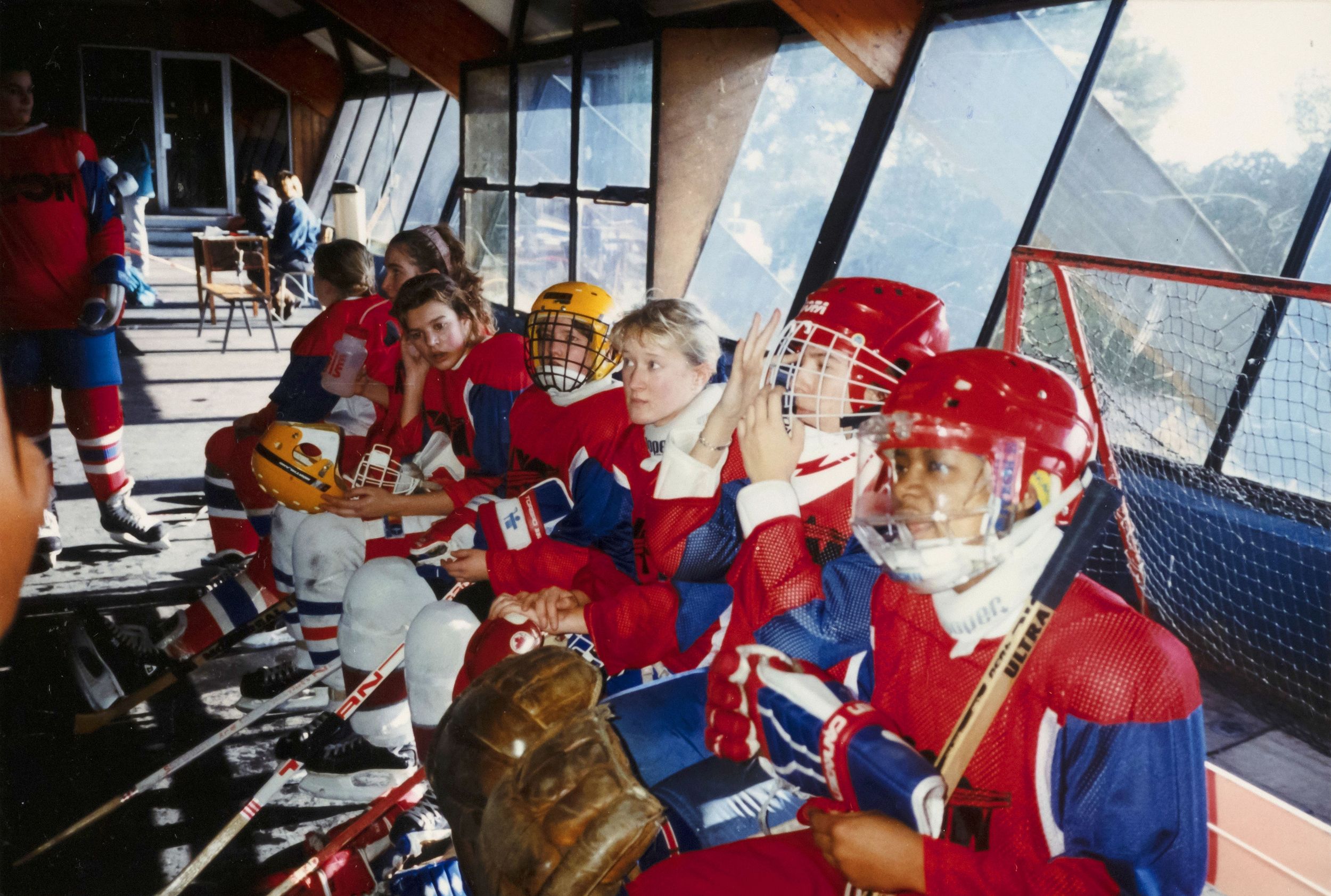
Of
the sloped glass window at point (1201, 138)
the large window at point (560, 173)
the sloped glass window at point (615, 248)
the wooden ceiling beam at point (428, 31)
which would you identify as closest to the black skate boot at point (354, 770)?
the sloped glass window at point (1201, 138)

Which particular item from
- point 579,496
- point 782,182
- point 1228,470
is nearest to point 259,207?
point 782,182

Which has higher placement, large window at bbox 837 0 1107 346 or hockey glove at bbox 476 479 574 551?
large window at bbox 837 0 1107 346

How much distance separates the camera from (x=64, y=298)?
12.1ft

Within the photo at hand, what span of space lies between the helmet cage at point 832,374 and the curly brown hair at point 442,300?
3.98 ft

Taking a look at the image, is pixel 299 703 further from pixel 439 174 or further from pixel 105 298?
pixel 439 174

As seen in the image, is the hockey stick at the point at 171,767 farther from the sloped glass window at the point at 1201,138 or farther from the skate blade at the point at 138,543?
the sloped glass window at the point at 1201,138

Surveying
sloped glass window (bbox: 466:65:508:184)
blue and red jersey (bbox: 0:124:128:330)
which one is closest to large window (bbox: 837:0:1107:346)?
blue and red jersey (bbox: 0:124:128:330)

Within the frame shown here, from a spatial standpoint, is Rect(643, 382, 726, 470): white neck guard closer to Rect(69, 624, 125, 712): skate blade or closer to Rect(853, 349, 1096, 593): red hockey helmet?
Rect(853, 349, 1096, 593): red hockey helmet

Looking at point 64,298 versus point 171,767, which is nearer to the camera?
point 171,767

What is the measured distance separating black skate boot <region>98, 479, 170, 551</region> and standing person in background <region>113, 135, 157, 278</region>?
635 centimetres

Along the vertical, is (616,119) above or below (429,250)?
above

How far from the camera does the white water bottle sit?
305 cm

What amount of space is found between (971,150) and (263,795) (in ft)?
10.9

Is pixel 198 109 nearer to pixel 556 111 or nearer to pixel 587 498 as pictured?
pixel 556 111
